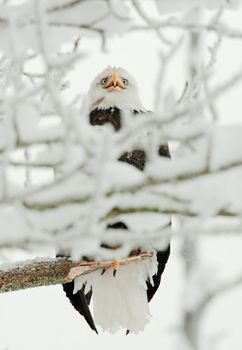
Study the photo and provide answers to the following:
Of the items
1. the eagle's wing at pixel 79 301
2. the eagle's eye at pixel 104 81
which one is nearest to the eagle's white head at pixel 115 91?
the eagle's eye at pixel 104 81

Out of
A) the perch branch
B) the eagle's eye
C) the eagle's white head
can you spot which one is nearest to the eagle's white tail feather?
the eagle's white head

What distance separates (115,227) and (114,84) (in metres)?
1.31

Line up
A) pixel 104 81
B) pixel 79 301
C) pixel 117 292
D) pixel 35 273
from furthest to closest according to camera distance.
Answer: pixel 104 81
pixel 117 292
pixel 79 301
pixel 35 273

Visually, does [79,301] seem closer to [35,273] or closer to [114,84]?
[114,84]

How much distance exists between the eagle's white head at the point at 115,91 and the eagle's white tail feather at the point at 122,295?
0.98m

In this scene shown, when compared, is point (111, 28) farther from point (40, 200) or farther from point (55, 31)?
point (40, 200)

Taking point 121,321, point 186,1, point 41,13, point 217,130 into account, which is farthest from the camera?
point 121,321

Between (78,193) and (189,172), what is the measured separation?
22 centimetres

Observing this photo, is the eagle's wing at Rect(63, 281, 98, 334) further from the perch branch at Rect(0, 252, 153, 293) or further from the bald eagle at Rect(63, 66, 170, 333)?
the perch branch at Rect(0, 252, 153, 293)

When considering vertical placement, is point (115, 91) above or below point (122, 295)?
above

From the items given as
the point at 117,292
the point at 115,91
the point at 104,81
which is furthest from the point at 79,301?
the point at 104,81

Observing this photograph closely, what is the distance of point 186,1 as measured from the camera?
1.73 metres

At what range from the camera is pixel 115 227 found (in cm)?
403

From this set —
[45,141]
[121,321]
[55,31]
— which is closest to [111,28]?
[55,31]
